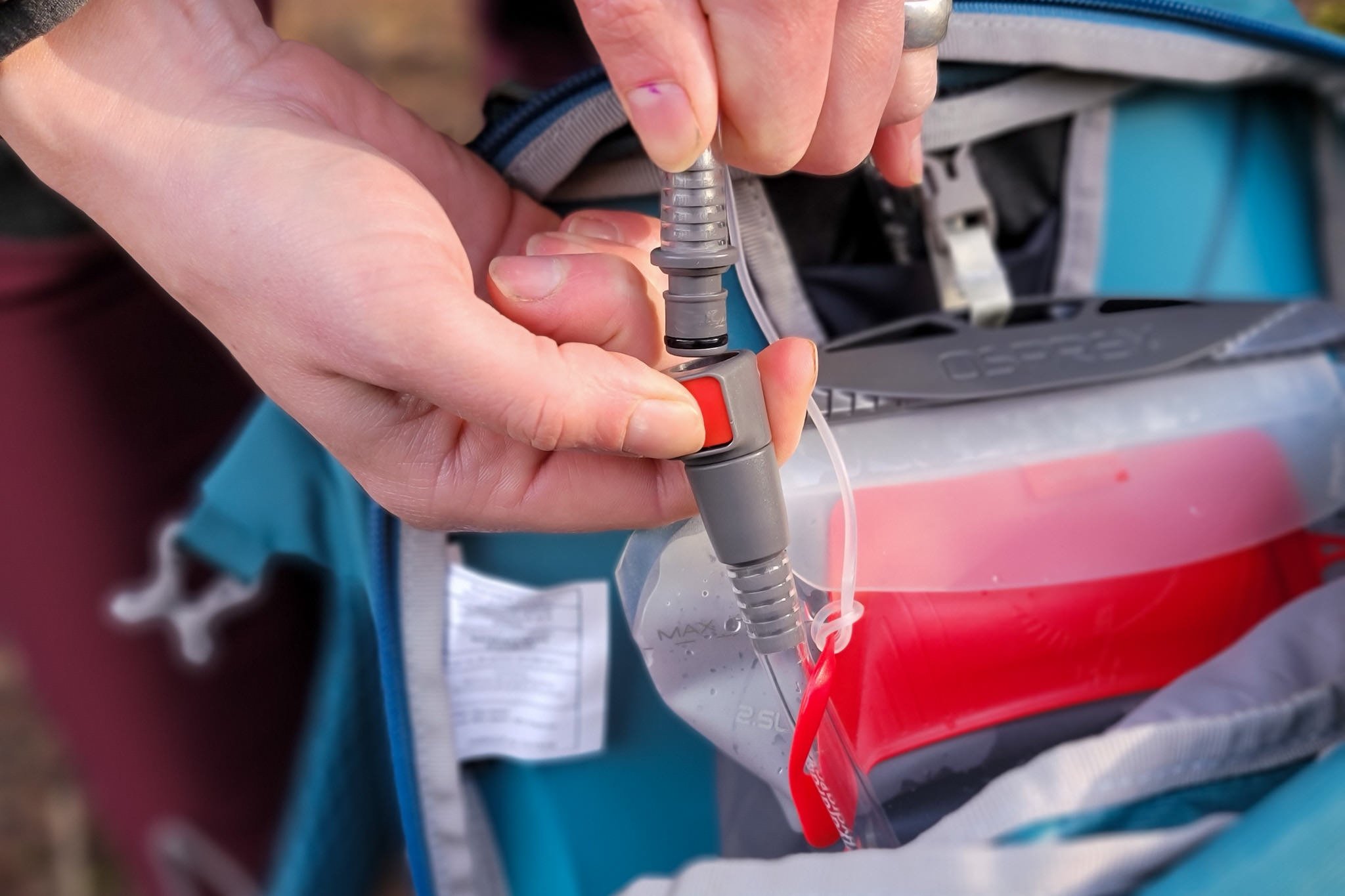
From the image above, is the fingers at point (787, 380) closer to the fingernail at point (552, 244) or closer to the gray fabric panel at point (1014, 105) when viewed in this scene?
the fingernail at point (552, 244)

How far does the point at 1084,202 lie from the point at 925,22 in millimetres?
292

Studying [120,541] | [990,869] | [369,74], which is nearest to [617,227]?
[990,869]

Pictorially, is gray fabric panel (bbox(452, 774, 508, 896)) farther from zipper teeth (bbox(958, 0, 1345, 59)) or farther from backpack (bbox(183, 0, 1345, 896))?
zipper teeth (bbox(958, 0, 1345, 59))

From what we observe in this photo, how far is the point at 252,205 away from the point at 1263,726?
52 cm

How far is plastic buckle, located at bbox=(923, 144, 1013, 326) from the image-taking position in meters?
0.63

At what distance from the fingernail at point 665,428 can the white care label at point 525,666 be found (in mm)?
215

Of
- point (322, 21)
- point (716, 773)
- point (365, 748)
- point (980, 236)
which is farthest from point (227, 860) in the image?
point (322, 21)

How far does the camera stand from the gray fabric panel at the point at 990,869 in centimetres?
38

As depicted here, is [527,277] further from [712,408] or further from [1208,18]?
[1208,18]

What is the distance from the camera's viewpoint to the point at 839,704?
53 centimetres

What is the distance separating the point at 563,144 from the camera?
54 cm

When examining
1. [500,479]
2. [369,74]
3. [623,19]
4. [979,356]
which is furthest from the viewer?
[369,74]

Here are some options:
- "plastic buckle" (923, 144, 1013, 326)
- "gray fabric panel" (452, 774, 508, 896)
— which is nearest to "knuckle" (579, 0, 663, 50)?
"plastic buckle" (923, 144, 1013, 326)

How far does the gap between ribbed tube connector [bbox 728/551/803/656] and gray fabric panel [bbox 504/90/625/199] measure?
0.78 feet
